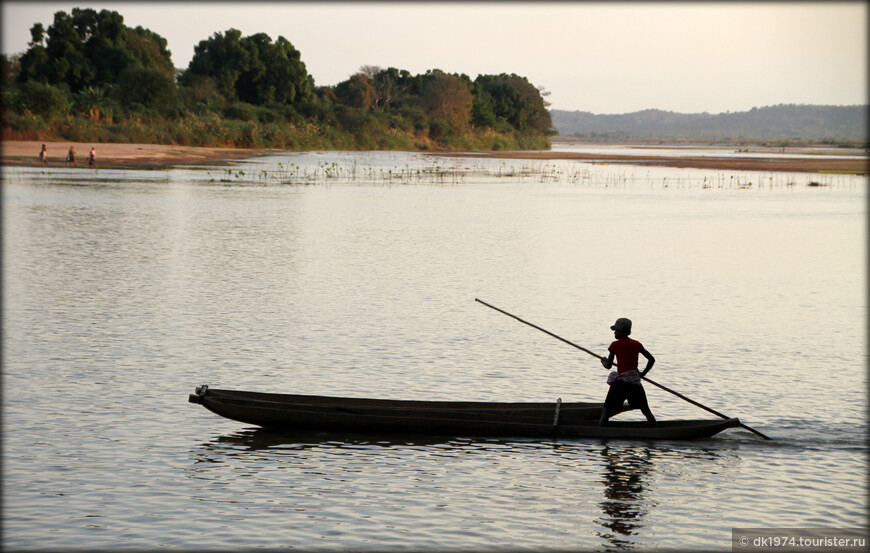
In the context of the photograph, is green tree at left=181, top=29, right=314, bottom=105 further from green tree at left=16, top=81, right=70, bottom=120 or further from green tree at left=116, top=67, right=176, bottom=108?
green tree at left=16, top=81, right=70, bottom=120

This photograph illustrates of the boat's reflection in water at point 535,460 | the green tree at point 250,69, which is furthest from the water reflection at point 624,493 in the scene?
the green tree at point 250,69

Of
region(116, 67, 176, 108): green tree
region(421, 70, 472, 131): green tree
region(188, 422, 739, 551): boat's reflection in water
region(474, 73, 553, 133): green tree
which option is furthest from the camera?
region(474, 73, 553, 133): green tree

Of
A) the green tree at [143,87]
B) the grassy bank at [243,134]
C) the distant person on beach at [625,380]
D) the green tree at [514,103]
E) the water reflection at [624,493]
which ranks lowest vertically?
the water reflection at [624,493]

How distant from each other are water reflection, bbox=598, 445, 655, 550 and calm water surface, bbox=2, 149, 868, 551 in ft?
0.11

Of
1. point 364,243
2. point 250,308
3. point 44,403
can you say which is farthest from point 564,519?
point 364,243

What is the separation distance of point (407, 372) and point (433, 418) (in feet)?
11.1

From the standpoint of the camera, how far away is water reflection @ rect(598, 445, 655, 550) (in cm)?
891

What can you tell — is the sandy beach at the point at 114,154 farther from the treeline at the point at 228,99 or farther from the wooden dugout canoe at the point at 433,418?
the wooden dugout canoe at the point at 433,418

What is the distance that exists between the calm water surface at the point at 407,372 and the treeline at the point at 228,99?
121 feet

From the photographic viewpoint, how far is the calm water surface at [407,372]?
9.12m

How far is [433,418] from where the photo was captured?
1120 cm

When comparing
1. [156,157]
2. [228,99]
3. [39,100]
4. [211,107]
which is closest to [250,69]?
[228,99]

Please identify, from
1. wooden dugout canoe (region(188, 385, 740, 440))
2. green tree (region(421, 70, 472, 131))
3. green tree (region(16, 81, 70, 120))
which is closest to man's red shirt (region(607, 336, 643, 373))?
wooden dugout canoe (region(188, 385, 740, 440))

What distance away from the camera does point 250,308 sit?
19.5 meters
